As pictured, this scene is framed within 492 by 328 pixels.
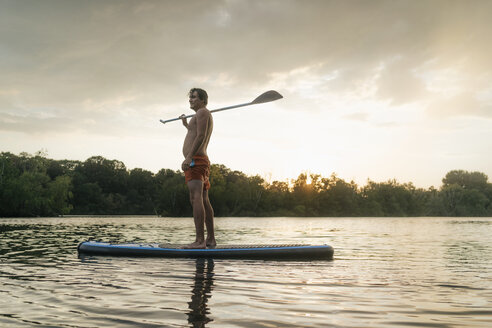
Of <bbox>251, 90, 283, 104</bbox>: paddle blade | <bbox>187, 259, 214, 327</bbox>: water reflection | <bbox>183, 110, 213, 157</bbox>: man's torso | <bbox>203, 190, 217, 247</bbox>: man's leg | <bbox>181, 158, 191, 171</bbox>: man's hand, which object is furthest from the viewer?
<bbox>251, 90, 283, 104</bbox>: paddle blade

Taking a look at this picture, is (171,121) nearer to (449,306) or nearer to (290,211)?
(449,306)

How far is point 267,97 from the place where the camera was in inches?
359

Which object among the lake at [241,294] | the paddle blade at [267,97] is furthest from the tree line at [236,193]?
the lake at [241,294]

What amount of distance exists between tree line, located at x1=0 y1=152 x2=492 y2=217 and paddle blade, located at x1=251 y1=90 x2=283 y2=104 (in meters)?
59.4

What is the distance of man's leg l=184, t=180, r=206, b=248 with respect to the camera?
7.16m

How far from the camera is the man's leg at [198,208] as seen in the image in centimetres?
716

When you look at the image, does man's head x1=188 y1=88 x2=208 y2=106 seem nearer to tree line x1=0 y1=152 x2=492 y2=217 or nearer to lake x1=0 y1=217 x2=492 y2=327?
lake x1=0 y1=217 x2=492 y2=327

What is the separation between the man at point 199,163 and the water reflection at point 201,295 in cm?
109

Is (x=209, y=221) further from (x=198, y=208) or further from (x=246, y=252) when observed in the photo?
(x=246, y=252)

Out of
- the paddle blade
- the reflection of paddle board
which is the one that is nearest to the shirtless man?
the reflection of paddle board


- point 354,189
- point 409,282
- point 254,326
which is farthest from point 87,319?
point 354,189

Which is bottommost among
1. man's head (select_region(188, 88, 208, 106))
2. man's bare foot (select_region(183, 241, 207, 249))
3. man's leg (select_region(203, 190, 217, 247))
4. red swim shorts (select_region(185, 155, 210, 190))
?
man's bare foot (select_region(183, 241, 207, 249))

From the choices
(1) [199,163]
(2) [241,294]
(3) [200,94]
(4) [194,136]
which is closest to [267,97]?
(3) [200,94]

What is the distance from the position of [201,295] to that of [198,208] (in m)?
3.41
